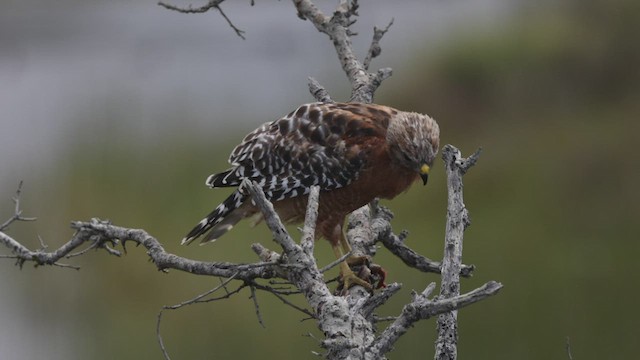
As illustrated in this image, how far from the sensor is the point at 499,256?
907 cm

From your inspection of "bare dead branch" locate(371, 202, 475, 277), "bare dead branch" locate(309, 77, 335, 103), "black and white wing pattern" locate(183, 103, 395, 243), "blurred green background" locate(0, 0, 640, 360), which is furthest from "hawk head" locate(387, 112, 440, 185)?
"blurred green background" locate(0, 0, 640, 360)

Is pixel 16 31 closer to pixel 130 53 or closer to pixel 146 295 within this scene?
pixel 130 53

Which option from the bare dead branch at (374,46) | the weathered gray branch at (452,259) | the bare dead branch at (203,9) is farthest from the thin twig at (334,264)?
the bare dead branch at (374,46)

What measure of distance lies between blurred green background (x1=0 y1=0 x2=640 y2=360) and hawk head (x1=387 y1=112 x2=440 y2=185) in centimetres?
287

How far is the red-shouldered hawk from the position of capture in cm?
508

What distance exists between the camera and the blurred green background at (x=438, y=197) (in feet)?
27.9

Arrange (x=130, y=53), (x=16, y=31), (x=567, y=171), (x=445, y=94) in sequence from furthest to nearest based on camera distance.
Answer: (x=16, y=31) → (x=130, y=53) → (x=445, y=94) → (x=567, y=171)

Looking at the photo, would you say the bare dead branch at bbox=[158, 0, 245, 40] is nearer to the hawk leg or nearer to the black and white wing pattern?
the black and white wing pattern

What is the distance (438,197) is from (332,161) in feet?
15.1

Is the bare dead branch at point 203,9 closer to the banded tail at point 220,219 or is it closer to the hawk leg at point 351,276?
the banded tail at point 220,219

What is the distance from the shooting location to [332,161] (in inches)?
204

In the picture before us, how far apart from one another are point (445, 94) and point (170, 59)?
378 centimetres

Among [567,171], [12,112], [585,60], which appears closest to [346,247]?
[567,171]

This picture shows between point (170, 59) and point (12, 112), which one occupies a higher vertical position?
point (170, 59)
